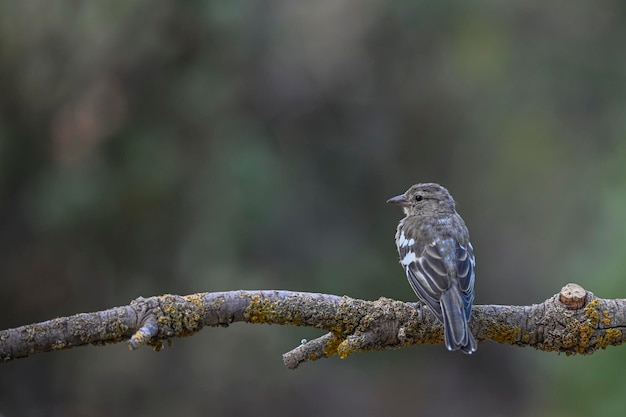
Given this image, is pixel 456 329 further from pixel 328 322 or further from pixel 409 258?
pixel 409 258

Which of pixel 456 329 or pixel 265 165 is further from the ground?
pixel 265 165

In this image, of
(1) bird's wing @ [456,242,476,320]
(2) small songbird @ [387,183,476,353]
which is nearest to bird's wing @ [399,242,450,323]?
(2) small songbird @ [387,183,476,353]

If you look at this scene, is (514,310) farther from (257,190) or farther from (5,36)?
(5,36)

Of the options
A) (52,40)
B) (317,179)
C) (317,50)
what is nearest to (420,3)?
(317,50)

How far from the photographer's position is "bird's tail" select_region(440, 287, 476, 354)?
4.53m

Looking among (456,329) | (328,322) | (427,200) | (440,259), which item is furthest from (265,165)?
(328,322)

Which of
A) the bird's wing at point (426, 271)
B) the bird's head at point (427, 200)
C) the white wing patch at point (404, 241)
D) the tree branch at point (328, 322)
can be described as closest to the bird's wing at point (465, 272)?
the bird's wing at point (426, 271)

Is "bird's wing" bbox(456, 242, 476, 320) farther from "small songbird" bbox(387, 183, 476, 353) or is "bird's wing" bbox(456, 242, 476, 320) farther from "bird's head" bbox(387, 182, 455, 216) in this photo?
"bird's head" bbox(387, 182, 455, 216)

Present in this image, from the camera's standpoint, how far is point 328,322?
4.27 metres

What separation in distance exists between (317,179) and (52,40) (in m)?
2.98

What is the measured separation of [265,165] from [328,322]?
4.13m

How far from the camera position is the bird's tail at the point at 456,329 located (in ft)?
14.9

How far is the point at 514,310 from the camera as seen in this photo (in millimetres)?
4711

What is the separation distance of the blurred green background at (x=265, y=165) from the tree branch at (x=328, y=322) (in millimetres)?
2801
